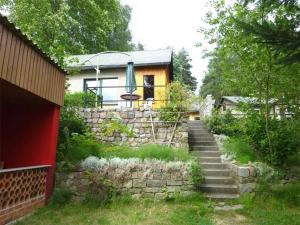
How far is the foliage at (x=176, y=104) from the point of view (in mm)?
10820

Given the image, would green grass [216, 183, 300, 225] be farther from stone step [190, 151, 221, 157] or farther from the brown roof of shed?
the brown roof of shed

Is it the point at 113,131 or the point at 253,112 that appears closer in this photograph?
the point at 253,112

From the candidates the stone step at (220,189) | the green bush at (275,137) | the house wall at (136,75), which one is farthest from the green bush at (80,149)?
the house wall at (136,75)

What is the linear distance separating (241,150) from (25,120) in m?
6.21

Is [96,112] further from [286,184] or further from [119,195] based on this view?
[286,184]

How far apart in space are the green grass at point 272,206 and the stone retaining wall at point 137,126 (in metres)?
3.24

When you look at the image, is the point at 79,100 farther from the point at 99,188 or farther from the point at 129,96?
the point at 99,188

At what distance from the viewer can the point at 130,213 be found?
666 cm

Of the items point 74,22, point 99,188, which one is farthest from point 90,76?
point 99,188

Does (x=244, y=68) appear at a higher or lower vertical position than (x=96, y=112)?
higher

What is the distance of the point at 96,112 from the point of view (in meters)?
11.4

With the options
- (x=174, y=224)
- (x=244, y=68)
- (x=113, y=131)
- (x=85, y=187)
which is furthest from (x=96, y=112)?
(x=174, y=224)

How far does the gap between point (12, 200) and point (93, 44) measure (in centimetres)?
2044

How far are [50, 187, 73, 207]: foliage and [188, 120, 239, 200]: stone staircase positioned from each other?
3.35 m
